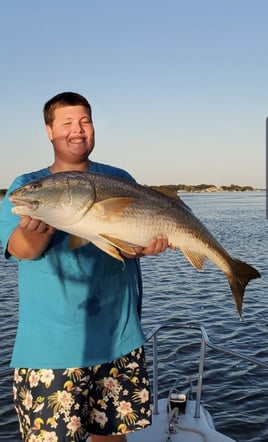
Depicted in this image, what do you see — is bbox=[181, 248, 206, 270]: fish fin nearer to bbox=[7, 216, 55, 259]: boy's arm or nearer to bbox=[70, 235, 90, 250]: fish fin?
bbox=[70, 235, 90, 250]: fish fin

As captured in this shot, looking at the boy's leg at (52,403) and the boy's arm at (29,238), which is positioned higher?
the boy's arm at (29,238)

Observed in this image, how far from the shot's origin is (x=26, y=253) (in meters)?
3.22

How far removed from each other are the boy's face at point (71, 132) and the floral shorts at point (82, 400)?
143 cm

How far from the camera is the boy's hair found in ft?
11.9

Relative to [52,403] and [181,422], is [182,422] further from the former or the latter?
[52,403]

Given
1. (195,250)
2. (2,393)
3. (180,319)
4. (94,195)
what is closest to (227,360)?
(180,319)

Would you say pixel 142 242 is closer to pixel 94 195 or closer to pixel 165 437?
pixel 94 195

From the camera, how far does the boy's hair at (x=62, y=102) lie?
3639 millimetres

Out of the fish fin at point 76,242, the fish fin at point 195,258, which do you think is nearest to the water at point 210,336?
the fish fin at point 195,258

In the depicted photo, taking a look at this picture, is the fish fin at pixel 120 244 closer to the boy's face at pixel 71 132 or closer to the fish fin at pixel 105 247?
the fish fin at pixel 105 247

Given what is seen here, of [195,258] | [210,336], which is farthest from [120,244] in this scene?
[210,336]

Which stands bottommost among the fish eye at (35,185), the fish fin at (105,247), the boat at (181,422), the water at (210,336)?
the water at (210,336)

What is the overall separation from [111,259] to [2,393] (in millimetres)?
7570

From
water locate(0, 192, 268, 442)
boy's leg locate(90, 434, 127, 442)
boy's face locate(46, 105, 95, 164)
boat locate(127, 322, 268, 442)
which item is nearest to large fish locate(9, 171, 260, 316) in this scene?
boy's face locate(46, 105, 95, 164)
